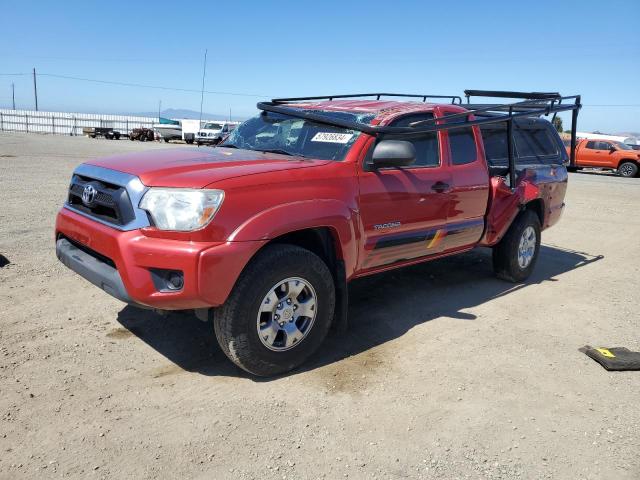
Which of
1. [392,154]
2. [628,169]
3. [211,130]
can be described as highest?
[392,154]

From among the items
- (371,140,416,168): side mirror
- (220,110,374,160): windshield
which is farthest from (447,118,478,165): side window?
(371,140,416,168): side mirror

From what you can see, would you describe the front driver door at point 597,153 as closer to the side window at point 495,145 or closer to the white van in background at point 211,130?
the side window at point 495,145

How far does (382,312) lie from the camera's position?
16.5 feet

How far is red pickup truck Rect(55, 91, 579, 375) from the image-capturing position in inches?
128

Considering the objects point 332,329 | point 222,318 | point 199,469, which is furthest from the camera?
point 332,329

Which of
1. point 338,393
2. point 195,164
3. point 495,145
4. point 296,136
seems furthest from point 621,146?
point 195,164

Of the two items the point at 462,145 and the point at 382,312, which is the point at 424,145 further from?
the point at 382,312

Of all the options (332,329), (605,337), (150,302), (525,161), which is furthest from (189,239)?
(525,161)

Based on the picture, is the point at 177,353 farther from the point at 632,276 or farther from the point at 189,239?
the point at 632,276

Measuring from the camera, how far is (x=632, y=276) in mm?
6801

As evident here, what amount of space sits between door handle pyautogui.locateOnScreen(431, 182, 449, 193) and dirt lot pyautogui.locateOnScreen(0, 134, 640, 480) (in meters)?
1.14

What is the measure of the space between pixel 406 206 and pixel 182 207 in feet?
6.37

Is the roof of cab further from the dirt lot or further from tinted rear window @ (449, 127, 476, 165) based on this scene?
the dirt lot

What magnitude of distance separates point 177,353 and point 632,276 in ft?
18.6
